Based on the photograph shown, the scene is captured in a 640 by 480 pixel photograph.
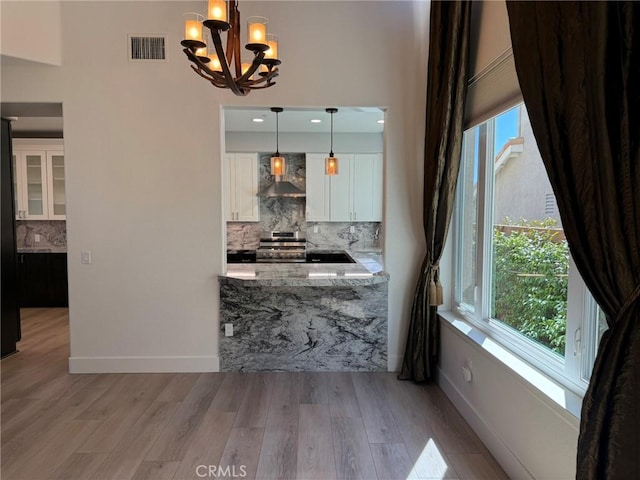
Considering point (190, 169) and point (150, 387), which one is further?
point (190, 169)

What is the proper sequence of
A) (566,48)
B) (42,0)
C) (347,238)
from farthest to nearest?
(347,238) → (42,0) → (566,48)

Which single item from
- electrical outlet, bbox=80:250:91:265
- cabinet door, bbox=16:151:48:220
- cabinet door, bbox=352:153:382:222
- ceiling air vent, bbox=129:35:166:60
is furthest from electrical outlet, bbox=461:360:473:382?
cabinet door, bbox=16:151:48:220

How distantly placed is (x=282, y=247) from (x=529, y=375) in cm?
511

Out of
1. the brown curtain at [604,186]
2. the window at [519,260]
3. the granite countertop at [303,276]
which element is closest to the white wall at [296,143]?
the granite countertop at [303,276]

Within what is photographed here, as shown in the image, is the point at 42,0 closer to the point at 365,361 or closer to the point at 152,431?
the point at 152,431

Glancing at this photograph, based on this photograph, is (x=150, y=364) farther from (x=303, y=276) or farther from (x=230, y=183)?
(x=230, y=183)

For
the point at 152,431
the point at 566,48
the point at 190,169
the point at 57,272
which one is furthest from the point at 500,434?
the point at 57,272

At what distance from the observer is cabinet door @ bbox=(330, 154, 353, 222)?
6.69 m

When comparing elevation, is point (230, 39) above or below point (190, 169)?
above

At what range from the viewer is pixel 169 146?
11.8ft

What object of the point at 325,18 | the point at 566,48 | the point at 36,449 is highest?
the point at 325,18

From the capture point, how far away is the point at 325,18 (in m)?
3.57

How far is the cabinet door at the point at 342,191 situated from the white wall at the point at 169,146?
3.06 metres

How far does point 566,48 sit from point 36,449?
357 cm
